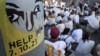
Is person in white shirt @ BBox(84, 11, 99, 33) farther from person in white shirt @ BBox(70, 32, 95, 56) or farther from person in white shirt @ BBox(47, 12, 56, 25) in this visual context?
person in white shirt @ BBox(70, 32, 95, 56)

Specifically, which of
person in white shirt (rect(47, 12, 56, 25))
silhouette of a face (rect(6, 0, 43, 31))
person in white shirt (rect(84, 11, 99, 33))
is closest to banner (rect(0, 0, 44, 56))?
silhouette of a face (rect(6, 0, 43, 31))

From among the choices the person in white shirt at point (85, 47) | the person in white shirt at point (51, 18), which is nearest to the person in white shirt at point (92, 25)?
the person in white shirt at point (51, 18)

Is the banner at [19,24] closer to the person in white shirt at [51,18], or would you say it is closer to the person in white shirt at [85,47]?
the person in white shirt at [85,47]

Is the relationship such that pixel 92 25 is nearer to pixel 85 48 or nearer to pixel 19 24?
pixel 85 48

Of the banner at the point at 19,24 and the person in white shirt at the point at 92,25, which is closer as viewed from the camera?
the banner at the point at 19,24

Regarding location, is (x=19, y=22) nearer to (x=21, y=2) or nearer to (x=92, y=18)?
(x=21, y=2)

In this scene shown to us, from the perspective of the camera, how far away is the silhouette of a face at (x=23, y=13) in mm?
2027

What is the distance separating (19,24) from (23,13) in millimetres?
92

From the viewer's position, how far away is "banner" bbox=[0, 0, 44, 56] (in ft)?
6.61

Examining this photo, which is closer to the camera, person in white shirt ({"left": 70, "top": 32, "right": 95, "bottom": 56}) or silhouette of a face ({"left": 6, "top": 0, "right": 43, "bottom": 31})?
silhouette of a face ({"left": 6, "top": 0, "right": 43, "bottom": 31})

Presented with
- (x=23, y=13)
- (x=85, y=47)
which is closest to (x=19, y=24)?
(x=23, y=13)

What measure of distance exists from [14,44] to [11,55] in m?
0.10

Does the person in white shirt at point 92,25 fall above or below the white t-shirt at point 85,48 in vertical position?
below

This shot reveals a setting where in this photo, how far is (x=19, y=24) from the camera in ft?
6.80
